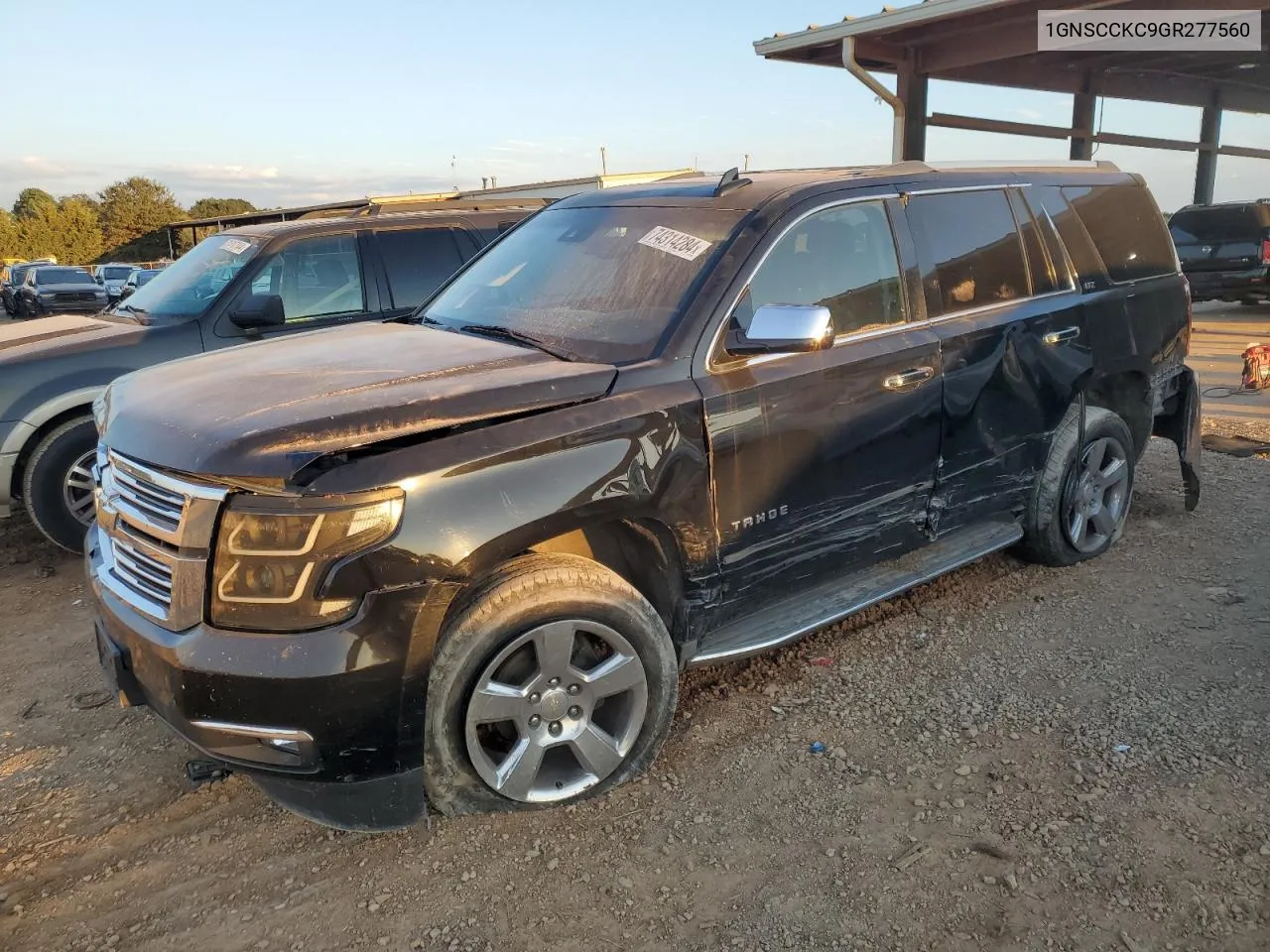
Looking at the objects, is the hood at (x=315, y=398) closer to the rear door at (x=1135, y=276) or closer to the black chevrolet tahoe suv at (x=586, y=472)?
the black chevrolet tahoe suv at (x=586, y=472)

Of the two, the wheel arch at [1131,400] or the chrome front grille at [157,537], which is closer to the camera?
the chrome front grille at [157,537]

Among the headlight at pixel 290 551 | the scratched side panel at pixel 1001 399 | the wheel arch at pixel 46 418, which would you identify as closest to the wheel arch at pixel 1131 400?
the scratched side panel at pixel 1001 399

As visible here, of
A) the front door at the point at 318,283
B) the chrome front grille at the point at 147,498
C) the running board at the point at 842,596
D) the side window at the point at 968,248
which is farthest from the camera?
the front door at the point at 318,283

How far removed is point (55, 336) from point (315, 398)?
3921 millimetres

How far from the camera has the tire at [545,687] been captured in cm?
260

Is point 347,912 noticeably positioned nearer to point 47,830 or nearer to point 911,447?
point 47,830

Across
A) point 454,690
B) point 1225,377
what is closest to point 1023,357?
point 454,690

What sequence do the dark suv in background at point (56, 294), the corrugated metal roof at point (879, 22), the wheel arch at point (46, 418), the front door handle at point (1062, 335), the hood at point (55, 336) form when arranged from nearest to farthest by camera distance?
1. the front door handle at point (1062, 335)
2. the wheel arch at point (46, 418)
3. the hood at point (55, 336)
4. the corrugated metal roof at point (879, 22)
5. the dark suv in background at point (56, 294)

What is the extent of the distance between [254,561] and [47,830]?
1.35 meters

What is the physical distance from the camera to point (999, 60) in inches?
542

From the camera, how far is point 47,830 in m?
2.88

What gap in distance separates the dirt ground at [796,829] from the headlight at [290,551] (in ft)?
2.76

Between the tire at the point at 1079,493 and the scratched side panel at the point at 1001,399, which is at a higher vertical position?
the scratched side panel at the point at 1001,399

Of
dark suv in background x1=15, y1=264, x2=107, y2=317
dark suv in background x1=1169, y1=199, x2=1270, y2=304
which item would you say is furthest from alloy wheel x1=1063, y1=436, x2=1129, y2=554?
dark suv in background x1=15, y1=264, x2=107, y2=317
